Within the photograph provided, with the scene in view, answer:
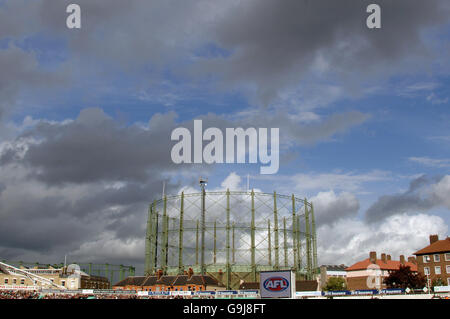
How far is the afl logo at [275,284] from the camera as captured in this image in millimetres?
40688

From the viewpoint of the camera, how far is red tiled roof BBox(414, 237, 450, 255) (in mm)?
66350

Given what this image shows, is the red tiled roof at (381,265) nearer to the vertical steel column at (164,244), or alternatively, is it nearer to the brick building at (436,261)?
the brick building at (436,261)

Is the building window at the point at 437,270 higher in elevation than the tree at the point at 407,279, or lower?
higher

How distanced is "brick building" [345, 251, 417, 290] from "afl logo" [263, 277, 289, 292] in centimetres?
4896

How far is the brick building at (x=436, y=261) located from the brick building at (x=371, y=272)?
15.1m

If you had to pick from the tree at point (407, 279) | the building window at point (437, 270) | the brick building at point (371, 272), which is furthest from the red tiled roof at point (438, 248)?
the brick building at point (371, 272)

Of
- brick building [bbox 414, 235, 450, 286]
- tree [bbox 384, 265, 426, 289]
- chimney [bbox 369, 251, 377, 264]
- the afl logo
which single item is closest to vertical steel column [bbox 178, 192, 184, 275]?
the afl logo

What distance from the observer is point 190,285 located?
59969mm

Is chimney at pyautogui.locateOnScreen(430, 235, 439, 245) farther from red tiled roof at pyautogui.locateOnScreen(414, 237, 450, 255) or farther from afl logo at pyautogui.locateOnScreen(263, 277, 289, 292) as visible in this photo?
afl logo at pyautogui.locateOnScreen(263, 277, 289, 292)

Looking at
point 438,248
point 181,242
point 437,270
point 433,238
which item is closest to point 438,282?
point 437,270
